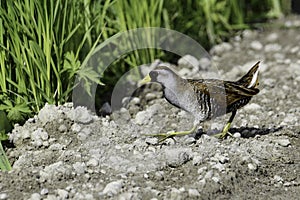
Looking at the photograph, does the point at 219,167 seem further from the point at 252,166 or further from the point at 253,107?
the point at 253,107

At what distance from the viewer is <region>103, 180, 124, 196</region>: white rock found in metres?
2.61

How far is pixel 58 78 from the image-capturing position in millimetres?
3152

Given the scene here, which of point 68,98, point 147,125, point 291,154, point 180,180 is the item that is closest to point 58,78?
point 68,98

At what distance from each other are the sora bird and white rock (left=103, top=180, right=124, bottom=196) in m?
0.42

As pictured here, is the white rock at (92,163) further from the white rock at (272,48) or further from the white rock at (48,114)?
the white rock at (272,48)

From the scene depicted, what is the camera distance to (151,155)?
2.93 meters

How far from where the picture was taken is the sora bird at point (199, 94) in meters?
2.90

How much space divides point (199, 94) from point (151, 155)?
1.12 feet

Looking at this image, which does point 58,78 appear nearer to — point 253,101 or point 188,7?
point 253,101

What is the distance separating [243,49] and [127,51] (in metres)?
1.07

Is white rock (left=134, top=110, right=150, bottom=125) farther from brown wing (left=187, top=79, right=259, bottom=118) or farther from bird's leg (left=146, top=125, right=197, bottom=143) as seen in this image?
brown wing (left=187, top=79, right=259, bottom=118)

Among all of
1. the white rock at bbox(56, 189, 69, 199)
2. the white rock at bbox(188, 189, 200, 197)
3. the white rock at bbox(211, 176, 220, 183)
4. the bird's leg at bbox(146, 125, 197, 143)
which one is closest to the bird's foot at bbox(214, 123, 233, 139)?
the bird's leg at bbox(146, 125, 197, 143)

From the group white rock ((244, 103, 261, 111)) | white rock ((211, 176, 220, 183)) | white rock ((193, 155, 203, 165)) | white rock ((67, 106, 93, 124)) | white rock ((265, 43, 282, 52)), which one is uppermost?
white rock ((67, 106, 93, 124))

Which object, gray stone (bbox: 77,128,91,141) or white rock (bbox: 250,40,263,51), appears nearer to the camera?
gray stone (bbox: 77,128,91,141)
